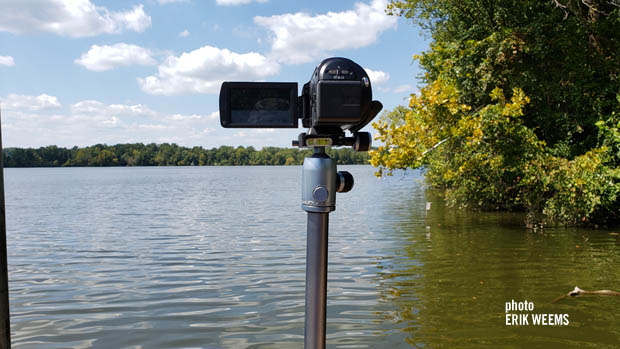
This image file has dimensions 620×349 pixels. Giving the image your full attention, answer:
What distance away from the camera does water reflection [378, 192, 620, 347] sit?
5262 mm

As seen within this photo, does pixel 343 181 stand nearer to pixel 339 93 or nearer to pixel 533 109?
pixel 339 93

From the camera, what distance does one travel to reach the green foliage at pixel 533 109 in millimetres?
12258

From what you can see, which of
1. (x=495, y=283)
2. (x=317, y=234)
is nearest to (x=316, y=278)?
(x=317, y=234)

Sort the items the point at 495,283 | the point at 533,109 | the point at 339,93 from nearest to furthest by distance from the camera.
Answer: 1. the point at 339,93
2. the point at 495,283
3. the point at 533,109

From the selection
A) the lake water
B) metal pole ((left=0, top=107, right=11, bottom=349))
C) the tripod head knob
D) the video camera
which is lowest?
the lake water

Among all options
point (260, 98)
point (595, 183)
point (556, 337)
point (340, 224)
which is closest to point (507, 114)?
point (595, 183)

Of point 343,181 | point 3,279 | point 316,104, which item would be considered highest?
point 316,104

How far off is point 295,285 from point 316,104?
588cm

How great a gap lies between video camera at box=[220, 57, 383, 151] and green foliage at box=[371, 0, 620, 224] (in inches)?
401

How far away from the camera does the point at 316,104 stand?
6.98 feet

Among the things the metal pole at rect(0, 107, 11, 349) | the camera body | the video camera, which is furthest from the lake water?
the camera body

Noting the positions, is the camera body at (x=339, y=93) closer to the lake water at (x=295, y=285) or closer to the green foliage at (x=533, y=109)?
the lake water at (x=295, y=285)

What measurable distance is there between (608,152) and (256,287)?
Answer: 10307 millimetres

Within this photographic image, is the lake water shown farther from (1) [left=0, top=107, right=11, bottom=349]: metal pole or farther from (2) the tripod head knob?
(2) the tripod head knob
